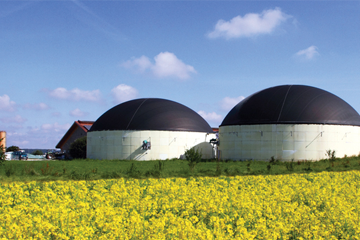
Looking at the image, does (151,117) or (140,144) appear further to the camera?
(151,117)

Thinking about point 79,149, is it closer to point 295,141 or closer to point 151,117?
point 151,117

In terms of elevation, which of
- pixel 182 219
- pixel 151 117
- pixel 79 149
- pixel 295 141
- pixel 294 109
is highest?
pixel 294 109

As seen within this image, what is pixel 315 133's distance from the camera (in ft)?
157

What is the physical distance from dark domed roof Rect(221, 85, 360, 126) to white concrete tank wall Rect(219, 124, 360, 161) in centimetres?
88

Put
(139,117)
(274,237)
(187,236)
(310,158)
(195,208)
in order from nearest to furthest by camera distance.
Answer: (187,236)
(274,237)
(195,208)
(310,158)
(139,117)

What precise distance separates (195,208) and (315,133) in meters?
40.8

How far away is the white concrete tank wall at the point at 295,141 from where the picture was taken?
47906mm

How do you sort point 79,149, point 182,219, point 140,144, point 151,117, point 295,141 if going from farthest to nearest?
1. point 79,149
2. point 151,117
3. point 140,144
4. point 295,141
5. point 182,219

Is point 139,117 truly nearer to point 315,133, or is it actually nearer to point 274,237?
point 315,133

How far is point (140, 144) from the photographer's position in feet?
181

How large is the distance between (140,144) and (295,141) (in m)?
23.8

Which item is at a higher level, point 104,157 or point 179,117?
point 179,117

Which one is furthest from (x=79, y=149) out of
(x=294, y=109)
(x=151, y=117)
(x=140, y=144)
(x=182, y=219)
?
(x=182, y=219)

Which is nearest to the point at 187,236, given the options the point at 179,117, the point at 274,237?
the point at 274,237
